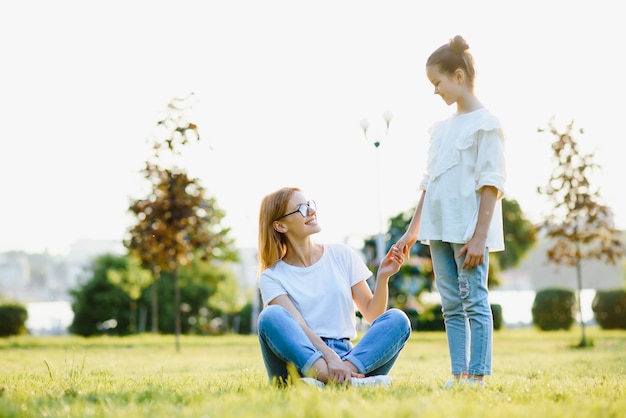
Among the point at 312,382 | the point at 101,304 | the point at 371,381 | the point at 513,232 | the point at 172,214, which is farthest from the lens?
the point at 513,232

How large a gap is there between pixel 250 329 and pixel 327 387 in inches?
901

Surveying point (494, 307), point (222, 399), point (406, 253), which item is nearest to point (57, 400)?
point (222, 399)

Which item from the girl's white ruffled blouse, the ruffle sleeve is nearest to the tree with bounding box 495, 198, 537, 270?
the ruffle sleeve

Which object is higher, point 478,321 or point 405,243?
point 405,243

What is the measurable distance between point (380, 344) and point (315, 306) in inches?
17.6

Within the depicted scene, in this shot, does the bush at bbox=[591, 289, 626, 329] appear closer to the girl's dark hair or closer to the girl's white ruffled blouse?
the girl's white ruffled blouse

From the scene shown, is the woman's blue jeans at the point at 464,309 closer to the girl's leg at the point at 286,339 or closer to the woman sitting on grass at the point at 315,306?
the woman sitting on grass at the point at 315,306

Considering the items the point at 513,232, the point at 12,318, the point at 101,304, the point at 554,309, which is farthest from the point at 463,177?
the point at 513,232

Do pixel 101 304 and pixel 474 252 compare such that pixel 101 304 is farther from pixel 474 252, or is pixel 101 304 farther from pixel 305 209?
pixel 474 252

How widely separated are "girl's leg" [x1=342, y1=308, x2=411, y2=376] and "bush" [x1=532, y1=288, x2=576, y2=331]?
64.1 feet

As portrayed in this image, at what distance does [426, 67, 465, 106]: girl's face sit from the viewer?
13.1 feet

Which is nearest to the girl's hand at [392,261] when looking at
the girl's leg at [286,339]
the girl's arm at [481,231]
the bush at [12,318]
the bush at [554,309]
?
the girl's arm at [481,231]

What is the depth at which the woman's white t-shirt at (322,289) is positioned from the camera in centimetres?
382

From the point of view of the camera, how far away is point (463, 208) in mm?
3916
